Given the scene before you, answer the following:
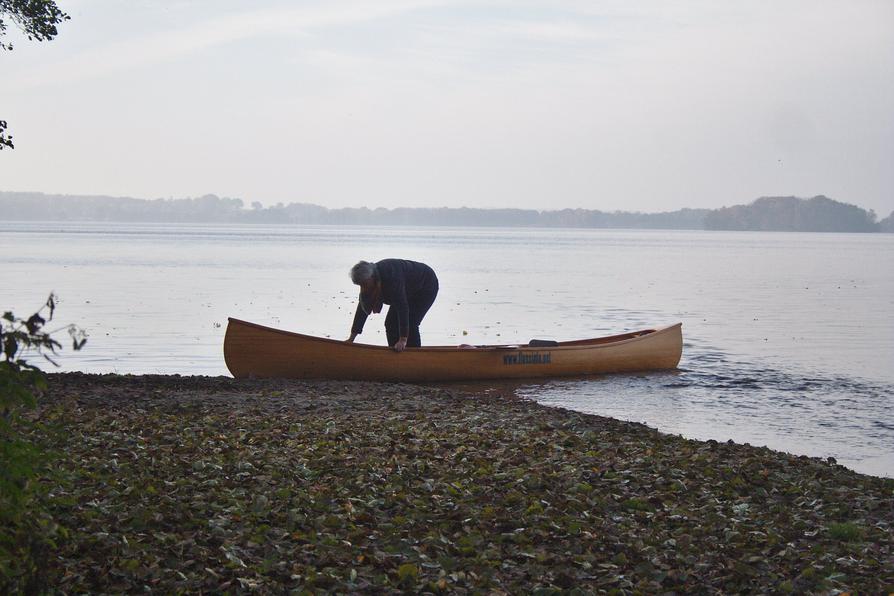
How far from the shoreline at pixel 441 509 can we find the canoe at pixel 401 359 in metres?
3.83

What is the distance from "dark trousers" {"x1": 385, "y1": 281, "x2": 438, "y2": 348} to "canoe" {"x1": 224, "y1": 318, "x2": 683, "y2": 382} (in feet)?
1.54

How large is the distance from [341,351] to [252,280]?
110 feet

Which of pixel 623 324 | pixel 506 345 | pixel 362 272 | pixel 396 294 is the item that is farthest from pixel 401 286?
pixel 623 324

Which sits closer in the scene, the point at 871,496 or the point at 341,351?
the point at 871,496

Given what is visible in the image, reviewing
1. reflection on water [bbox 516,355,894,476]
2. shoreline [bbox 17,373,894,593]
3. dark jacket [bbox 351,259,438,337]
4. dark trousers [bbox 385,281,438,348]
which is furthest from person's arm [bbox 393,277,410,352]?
shoreline [bbox 17,373,894,593]

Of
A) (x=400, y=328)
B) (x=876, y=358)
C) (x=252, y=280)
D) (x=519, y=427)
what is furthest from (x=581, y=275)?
(x=519, y=427)

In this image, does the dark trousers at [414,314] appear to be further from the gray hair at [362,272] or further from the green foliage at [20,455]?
the green foliage at [20,455]

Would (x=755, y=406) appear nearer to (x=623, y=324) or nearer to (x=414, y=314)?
(x=414, y=314)

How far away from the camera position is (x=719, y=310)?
34812 mm

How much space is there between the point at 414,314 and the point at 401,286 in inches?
62.2

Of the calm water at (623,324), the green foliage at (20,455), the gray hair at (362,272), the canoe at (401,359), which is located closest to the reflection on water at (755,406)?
the calm water at (623,324)

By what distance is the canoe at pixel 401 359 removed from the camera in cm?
1418

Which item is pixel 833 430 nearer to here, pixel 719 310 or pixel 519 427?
pixel 519 427

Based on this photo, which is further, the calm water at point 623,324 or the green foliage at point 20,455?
the calm water at point 623,324
